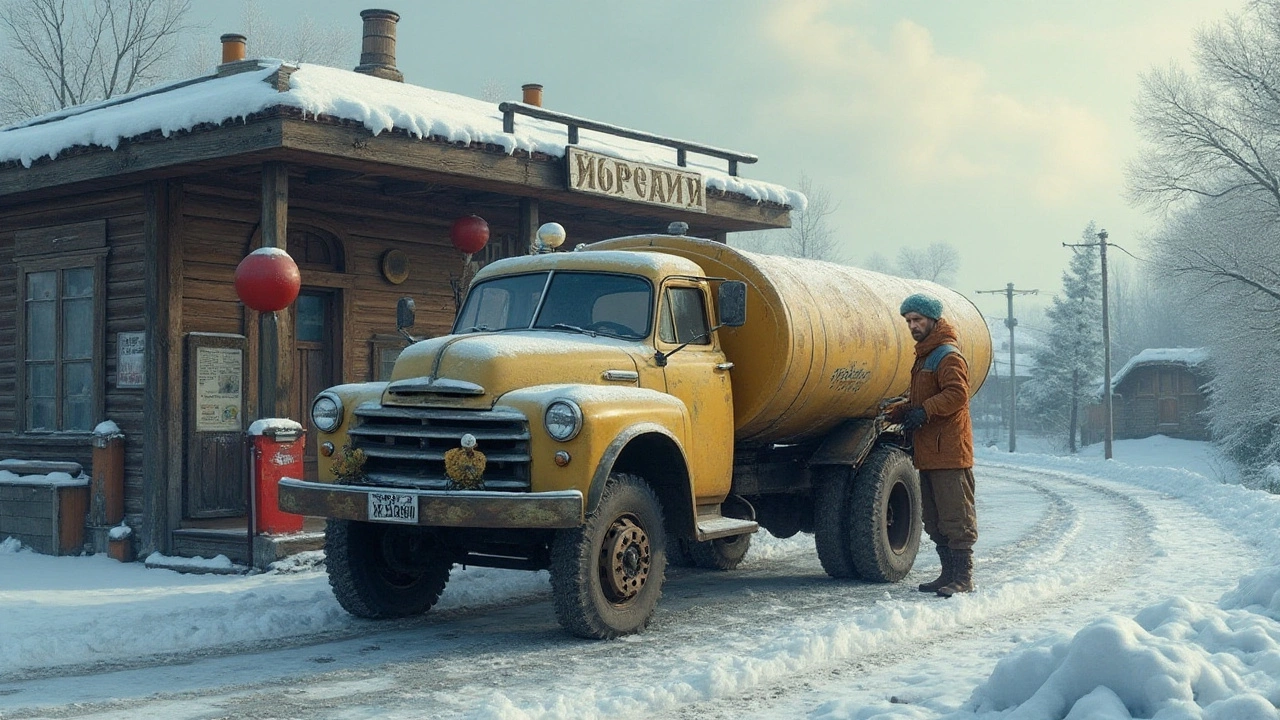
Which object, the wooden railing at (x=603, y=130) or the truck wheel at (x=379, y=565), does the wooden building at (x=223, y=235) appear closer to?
the wooden railing at (x=603, y=130)

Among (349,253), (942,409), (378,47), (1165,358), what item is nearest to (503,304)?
(942,409)

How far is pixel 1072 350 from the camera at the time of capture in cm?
6128

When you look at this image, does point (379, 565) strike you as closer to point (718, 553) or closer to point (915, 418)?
point (718, 553)

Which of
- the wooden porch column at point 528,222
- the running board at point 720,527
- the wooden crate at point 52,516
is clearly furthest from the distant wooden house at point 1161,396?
the running board at point 720,527

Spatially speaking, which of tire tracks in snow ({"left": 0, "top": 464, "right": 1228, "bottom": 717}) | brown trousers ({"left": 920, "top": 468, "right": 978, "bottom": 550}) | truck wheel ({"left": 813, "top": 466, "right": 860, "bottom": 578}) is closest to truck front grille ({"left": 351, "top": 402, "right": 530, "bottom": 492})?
tire tracks in snow ({"left": 0, "top": 464, "right": 1228, "bottom": 717})

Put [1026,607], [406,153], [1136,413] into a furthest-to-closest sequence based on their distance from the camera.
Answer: [1136,413]
[406,153]
[1026,607]

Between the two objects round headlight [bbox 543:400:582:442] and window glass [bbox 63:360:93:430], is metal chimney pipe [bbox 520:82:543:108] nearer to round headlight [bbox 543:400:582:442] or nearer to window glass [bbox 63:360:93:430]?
window glass [bbox 63:360:93:430]

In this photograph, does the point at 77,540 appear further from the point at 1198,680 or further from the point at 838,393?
the point at 1198,680

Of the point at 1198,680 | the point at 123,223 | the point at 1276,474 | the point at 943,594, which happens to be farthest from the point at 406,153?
the point at 1276,474

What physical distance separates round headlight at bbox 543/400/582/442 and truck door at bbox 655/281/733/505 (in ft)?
4.20

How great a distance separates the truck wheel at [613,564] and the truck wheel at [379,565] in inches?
47.5

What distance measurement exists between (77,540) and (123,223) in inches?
128

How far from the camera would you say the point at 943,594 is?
30.0 feet

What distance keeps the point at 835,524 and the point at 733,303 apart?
2.57 meters
